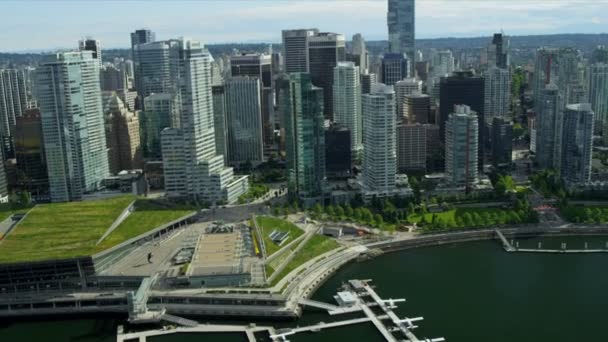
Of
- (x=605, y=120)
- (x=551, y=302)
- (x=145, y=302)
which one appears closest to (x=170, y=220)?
(x=145, y=302)

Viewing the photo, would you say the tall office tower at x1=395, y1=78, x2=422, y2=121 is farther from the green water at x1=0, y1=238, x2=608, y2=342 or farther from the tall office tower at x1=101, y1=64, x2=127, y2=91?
the tall office tower at x1=101, y1=64, x2=127, y2=91

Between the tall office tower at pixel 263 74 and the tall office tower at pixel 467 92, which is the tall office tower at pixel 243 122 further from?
the tall office tower at pixel 467 92

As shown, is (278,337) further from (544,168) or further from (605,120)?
(605,120)

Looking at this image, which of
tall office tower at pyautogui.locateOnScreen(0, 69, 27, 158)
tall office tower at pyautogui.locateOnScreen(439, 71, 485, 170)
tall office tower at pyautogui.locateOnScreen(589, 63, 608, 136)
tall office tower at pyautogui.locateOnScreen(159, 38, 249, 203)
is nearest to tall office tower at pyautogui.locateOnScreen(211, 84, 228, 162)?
tall office tower at pyautogui.locateOnScreen(159, 38, 249, 203)

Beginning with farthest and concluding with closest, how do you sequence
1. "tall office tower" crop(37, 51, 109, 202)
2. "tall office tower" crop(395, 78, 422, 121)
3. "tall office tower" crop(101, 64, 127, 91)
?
"tall office tower" crop(101, 64, 127, 91)
"tall office tower" crop(395, 78, 422, 121)
"tall office tower" crop(37, 51, 109, 202)

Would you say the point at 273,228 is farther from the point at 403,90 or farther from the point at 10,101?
the point at 10,101

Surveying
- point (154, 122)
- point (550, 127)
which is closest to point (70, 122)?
point (154, 122)

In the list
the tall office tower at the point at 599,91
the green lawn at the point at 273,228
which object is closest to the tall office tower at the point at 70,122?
the green lawn at the point at 273,228

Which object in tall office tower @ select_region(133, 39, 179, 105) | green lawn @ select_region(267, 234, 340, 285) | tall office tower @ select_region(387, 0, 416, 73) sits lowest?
green lawn @ select_region(267, 234, 340, 285)
